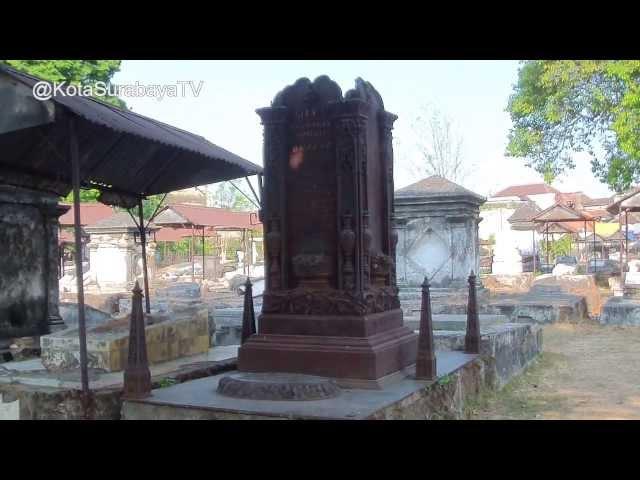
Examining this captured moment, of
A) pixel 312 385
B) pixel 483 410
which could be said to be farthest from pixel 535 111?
pixel 312 385

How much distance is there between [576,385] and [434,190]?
31.0ft

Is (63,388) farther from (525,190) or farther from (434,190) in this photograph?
(525,190)

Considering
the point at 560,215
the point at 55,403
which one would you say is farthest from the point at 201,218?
the point at 55,403

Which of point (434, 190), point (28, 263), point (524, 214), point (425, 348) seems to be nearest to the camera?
point (425, 348)

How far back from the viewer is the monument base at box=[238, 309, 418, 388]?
5742 millimetres

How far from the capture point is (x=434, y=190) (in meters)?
17.2

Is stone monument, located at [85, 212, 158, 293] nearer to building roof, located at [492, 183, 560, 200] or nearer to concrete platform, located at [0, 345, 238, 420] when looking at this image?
concrete platform, located at [0, 345, 238, 420]

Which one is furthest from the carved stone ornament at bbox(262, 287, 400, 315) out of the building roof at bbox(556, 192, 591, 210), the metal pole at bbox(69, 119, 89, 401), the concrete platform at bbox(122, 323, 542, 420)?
the building roof at bbox(556, 192, 591, 210)

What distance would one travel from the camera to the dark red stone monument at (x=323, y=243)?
6020mm

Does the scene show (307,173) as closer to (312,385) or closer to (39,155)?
(312,385)

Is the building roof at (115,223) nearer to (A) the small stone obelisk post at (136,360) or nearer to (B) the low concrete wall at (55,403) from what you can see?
(B) the low concrete wall at (55,403)

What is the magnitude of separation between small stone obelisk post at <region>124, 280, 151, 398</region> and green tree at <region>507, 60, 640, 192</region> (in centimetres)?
1470

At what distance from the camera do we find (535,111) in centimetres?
2031

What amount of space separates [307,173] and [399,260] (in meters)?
11.0
